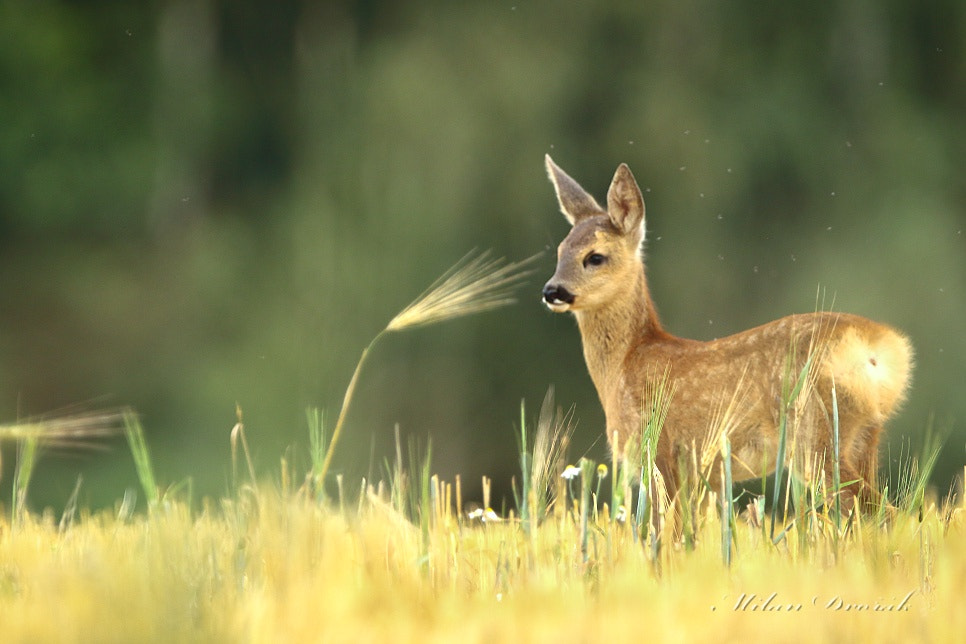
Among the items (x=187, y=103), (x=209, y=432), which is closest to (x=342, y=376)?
(x=209, y=432)

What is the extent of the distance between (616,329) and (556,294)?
0.32 meters

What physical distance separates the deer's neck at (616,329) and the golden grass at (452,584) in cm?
133

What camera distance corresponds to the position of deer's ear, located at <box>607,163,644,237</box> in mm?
4504

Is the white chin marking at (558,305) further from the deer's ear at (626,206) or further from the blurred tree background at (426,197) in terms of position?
the blurred tree background at (426,197)

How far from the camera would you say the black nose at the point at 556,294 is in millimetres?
4395

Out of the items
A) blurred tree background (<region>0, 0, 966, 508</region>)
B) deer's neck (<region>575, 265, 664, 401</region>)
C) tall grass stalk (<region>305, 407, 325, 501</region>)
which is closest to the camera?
tall grass stalk (<region>305, 407, 325, 501</region>)

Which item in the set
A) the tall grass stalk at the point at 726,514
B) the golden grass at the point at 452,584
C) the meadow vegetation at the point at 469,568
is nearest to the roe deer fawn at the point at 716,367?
the meadow vegetation at the point at 469,568

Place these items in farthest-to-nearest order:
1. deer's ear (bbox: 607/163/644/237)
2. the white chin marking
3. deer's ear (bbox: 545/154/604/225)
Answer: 1. deer's ear (bbox: 545/154/604/225)
2. deer's ear (bbox: 607/163/644/237)
3. the white chin marking

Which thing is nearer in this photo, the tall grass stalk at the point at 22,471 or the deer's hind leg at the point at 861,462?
the tall grass stalk at the point at 22,471

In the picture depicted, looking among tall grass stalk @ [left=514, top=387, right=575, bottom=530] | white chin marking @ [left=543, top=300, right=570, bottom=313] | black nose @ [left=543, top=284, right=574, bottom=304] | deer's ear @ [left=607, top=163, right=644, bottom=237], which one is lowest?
tall grass stalk @ [left=514, top=387, right=575, bottom=530]

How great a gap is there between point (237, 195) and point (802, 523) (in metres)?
10.8

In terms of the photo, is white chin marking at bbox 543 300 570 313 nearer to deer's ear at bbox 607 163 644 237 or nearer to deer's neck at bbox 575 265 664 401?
deer's neck at bbox 575 265 664 401

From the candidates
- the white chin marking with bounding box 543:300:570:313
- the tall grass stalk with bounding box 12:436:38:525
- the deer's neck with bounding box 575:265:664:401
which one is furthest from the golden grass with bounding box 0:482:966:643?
the deer's neck with bounding box 575:265:664:401

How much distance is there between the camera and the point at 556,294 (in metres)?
4.44
